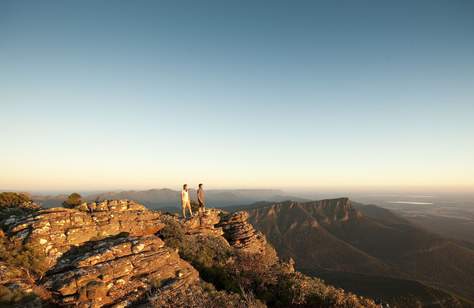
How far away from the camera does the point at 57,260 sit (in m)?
11.5

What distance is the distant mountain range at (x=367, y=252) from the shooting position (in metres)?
59.2

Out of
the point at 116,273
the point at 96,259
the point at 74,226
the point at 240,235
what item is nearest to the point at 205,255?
the point at 116,273

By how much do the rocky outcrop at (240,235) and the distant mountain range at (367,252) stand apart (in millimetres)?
38685

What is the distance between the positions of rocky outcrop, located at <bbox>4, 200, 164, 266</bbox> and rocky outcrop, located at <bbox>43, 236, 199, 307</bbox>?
2.18 feet

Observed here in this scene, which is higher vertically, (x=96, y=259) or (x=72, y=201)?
(x=72, y=201)

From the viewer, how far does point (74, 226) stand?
532 inches

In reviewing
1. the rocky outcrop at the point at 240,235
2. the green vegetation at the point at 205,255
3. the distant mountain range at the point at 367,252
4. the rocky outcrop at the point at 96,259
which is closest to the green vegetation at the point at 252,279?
the green vegetation at the point at 205,255

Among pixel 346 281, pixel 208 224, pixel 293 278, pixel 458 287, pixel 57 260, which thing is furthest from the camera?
pixel 458 287

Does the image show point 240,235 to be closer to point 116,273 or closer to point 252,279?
point 252,279

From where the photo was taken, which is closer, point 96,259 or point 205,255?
point 96,259

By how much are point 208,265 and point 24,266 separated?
28.0ft

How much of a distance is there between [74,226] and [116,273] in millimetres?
4329

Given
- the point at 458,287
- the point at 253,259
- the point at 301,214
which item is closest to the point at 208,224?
the point at 253,259

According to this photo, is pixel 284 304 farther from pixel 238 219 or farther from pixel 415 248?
pixel 415 248
